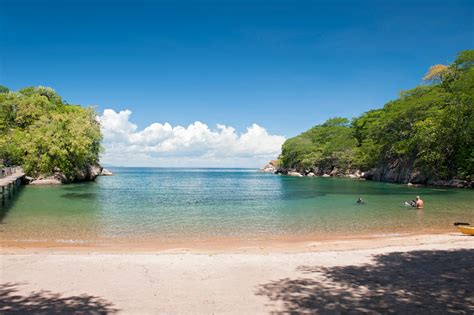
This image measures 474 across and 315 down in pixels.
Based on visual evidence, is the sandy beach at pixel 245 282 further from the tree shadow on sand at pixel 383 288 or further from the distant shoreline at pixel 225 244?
the distant shoreline at pixel 225 244

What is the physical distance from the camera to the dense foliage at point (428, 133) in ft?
198

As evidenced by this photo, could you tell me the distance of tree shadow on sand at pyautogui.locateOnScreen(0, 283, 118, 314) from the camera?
24.6 feet

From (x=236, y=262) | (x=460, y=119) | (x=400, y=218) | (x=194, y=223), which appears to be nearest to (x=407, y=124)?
Result: (x=460, y=119)

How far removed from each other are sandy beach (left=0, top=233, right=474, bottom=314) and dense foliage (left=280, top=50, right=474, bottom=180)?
5486cm

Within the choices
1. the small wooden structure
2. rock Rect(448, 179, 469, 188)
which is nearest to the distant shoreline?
the small wooden structure

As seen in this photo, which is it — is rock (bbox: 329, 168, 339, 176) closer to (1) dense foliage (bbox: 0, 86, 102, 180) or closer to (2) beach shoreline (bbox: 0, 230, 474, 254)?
(1) dense foliage (bbox: 0, 86, 102, 180)

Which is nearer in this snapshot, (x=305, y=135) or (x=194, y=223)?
(x=194, y=223)

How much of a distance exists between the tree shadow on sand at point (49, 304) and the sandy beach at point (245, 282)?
2 cm

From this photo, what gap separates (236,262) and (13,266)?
7922 millimetres

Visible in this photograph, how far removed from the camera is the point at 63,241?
61.7ft

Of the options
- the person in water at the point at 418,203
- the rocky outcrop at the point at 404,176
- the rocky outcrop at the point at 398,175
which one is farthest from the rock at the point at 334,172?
the person in water at the point at 418,203

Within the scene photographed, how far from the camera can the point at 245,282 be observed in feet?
32.4

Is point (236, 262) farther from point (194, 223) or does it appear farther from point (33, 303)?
point (194, 223)

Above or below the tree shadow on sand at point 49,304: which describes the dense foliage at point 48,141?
above
